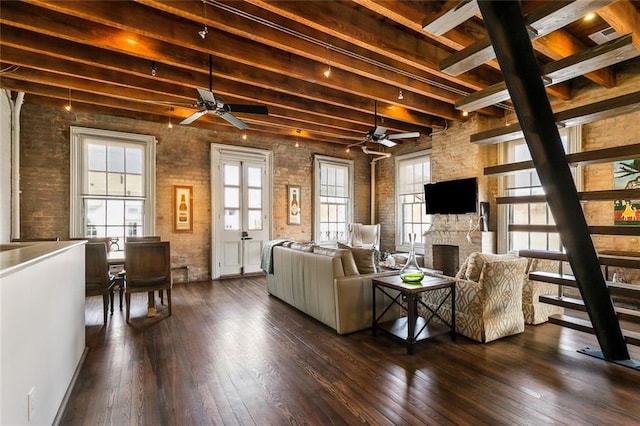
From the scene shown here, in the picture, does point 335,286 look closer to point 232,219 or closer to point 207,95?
point 207,95

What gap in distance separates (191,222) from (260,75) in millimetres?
3434

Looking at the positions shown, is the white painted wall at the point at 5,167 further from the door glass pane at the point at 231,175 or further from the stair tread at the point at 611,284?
the stair tread at the point at 611,284

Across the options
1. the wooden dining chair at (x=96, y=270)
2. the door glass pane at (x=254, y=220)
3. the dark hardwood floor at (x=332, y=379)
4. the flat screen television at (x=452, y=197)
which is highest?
the flat screen television at (x=452, y=197)

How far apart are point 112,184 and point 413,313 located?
5.59 m

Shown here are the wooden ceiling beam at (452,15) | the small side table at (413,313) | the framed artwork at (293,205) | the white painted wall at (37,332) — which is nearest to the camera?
the white painted wall at (37,332)

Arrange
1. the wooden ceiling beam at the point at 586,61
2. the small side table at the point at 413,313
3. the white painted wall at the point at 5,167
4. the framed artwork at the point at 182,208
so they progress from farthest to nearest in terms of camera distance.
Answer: the framed artwork at the point at 182,208, the white painted wall at the point at 5,167, the small side table at the point at 413,313, the wooden ceiling beam at the point at 586,61

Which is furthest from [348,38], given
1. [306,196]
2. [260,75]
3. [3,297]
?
[306,196]

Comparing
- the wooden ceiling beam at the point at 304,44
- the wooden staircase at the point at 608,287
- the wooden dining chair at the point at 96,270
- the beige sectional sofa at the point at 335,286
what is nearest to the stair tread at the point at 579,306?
the wooden staircase at the point at 608,287

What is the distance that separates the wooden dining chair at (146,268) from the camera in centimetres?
382

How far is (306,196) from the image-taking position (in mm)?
7699

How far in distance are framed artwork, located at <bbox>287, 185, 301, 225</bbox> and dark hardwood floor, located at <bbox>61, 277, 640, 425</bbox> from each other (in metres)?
3.96

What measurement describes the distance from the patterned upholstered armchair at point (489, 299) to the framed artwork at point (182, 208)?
5067mm

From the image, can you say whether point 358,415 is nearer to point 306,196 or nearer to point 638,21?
point 638,21

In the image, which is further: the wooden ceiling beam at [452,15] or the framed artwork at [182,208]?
the framed artwork at [182,208]
